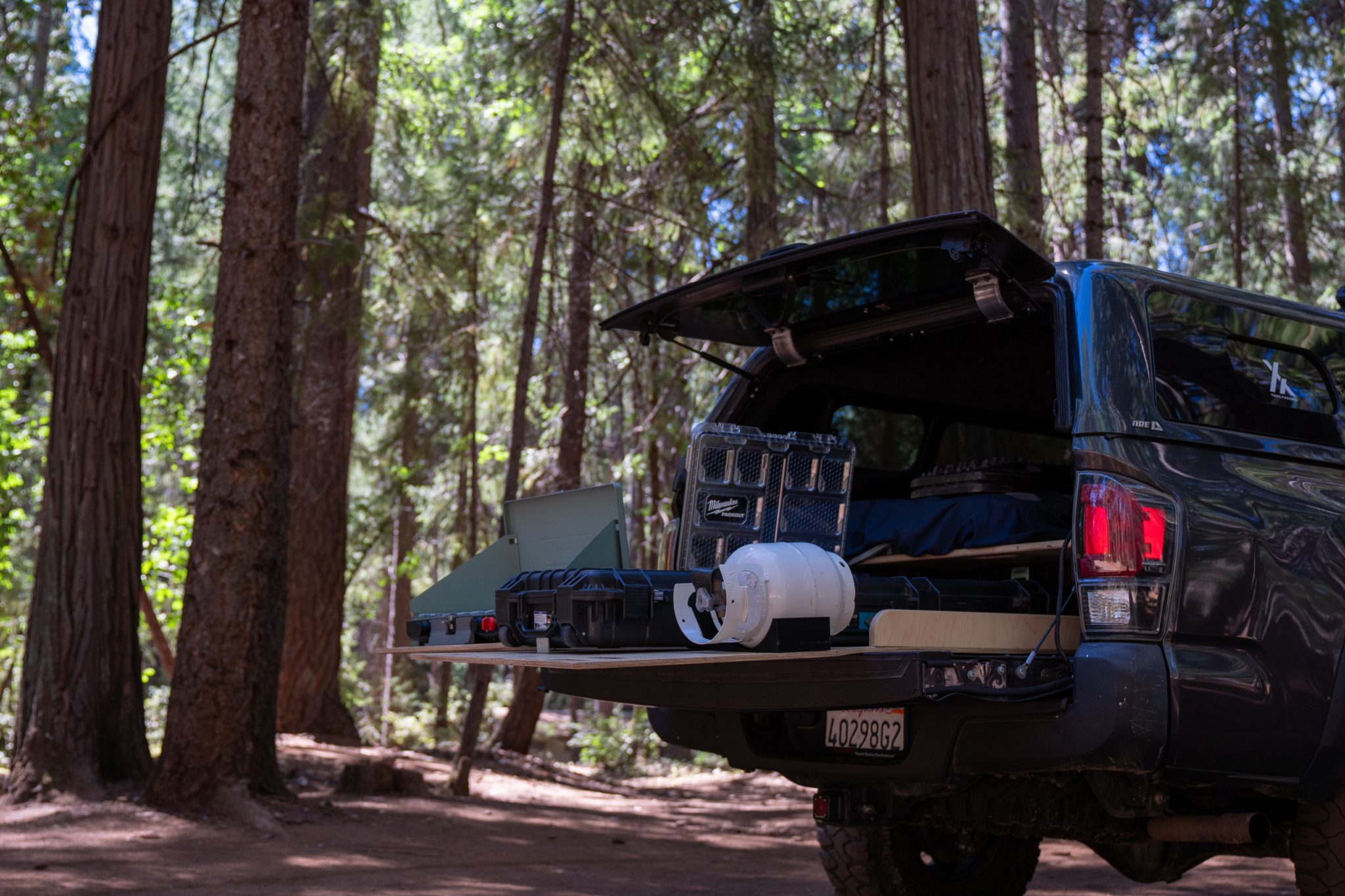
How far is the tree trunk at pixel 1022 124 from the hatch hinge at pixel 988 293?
664 cm

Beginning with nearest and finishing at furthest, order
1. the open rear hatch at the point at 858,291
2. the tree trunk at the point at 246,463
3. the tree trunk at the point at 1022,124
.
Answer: the open rear hatch at the point at 858,291, the tree trunk at the point at 246,463, the tree trunk at the point at 1022,124

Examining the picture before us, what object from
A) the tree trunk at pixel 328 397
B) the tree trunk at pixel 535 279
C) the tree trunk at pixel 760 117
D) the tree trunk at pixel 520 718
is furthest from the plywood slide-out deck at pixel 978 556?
the tree trunk at pixel 520 718

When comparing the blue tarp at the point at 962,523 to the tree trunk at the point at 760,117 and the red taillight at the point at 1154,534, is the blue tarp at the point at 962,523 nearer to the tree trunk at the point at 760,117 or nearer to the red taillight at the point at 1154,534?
the red taillight at the point at 1154,534

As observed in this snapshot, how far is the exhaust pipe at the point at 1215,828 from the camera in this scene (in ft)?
12.4

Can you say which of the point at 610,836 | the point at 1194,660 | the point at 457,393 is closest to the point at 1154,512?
the point at 1194,660

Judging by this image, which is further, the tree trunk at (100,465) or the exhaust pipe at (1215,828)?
the tree trunk at (100,465)

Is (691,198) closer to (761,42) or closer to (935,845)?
(761,42)

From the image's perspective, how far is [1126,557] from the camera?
358 centimetres

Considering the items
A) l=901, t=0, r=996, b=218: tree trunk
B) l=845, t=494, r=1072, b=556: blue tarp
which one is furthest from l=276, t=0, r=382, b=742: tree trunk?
l=845, t=494, r=1072, b=556: blue tarp

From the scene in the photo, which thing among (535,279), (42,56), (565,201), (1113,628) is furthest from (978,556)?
(42,56)

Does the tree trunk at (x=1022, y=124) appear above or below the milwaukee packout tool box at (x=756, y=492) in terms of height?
above

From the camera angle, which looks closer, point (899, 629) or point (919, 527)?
point (899, 629)

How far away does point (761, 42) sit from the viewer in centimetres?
1195

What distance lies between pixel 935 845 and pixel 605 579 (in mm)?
2208
